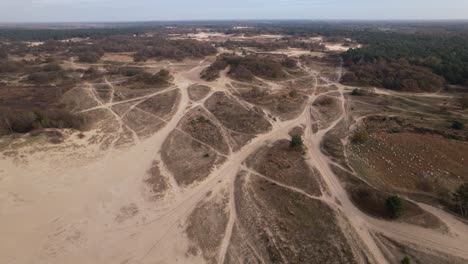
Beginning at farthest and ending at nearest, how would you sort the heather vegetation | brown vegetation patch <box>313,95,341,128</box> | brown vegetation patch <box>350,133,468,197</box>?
the heather vegetation → brown vegetation patch <box>313,95,341,128</box> → brown vegetation patch <box>350,133,468,197</box>

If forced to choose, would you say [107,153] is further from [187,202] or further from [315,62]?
[315,62]

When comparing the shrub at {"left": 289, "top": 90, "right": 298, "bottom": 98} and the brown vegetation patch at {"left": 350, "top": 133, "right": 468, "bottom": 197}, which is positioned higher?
the shrub at {"left": 289, "top": 90, "right": 298, "bottom": 98}

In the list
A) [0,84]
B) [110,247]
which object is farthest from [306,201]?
[0,84]

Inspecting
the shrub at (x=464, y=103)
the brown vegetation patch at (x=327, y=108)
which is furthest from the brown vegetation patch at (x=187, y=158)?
the shrub at (x=464, y=103)

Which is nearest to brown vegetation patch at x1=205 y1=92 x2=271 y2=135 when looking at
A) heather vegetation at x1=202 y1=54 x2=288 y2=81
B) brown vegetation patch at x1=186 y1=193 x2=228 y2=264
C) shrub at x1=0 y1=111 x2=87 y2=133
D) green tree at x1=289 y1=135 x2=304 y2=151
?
green tree at x1=289 y1=135 x2=304 y2=151

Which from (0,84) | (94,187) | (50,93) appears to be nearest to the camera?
(94,187)

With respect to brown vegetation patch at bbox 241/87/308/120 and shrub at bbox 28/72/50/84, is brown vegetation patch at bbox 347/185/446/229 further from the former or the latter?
shrub at bbox 28/72/50/84
